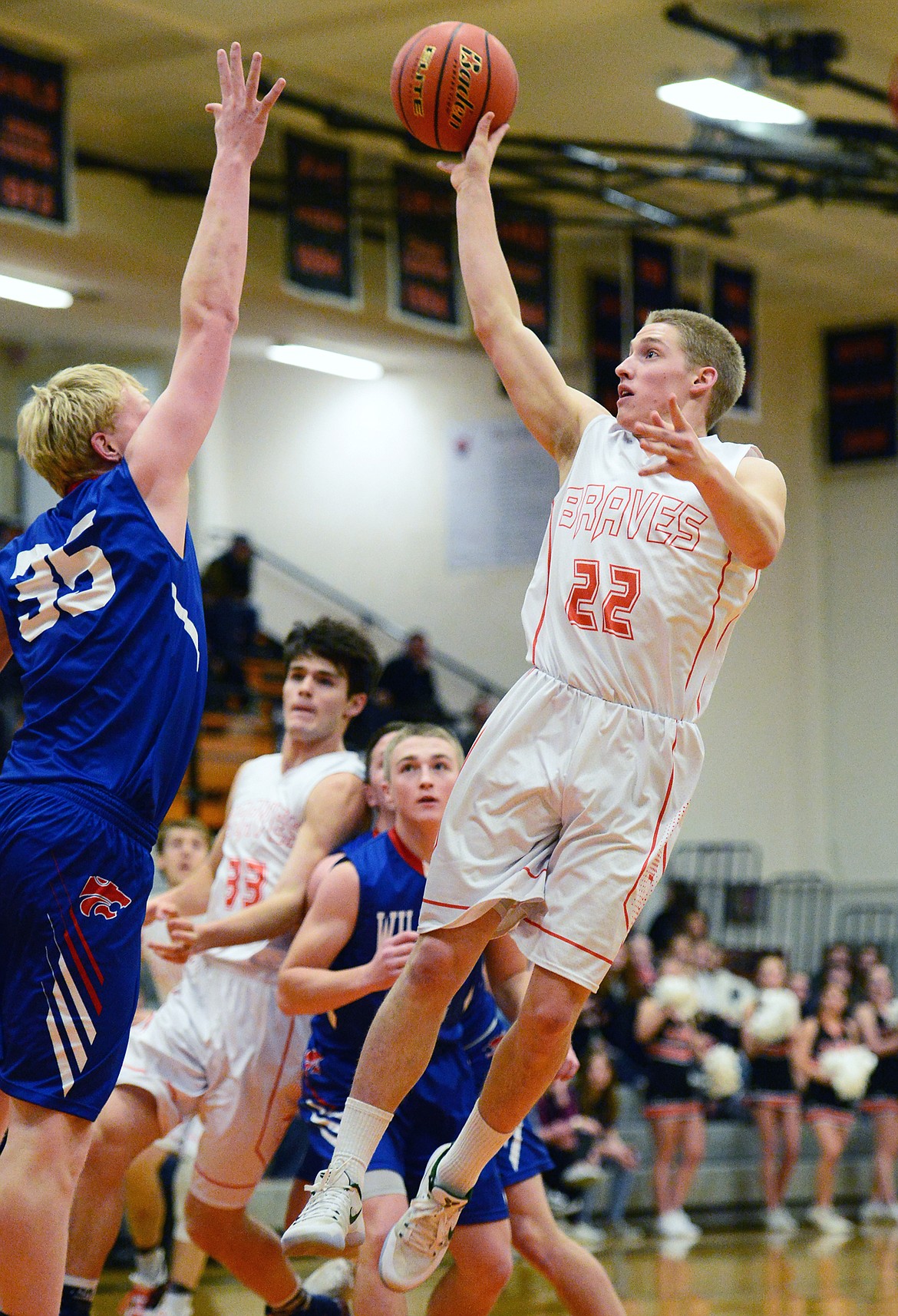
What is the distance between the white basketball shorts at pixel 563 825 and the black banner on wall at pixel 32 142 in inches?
260

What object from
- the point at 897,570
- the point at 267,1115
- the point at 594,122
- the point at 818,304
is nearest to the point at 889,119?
the point at 594,122

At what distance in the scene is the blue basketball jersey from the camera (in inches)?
126

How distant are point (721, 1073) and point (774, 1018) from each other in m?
0.63

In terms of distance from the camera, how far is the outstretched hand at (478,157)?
4055mm

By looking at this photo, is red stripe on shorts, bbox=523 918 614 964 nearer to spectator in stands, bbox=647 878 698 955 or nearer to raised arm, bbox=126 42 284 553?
raised arm, bbox=126 42 284 553

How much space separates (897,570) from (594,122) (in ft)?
18.7

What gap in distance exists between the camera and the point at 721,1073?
10.3 metres

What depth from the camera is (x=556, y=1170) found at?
8.99m

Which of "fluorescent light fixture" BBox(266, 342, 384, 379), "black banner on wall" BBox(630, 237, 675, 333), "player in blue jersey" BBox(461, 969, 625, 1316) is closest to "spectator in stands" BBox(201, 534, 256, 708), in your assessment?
"fluorescent light fixture" BBox(266, 342, 384, 379)

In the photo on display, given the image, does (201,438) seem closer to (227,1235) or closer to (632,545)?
(632,545)

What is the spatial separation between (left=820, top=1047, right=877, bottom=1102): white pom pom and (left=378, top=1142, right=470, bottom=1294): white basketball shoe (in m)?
7.46

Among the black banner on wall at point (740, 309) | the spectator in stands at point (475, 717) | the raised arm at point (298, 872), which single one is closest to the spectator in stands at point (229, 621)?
the spectator in stands at point (475, 717)

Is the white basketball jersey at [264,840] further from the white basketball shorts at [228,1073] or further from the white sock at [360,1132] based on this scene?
the white sock at [360,1132]

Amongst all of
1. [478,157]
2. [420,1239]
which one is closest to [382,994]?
[420,1239]
